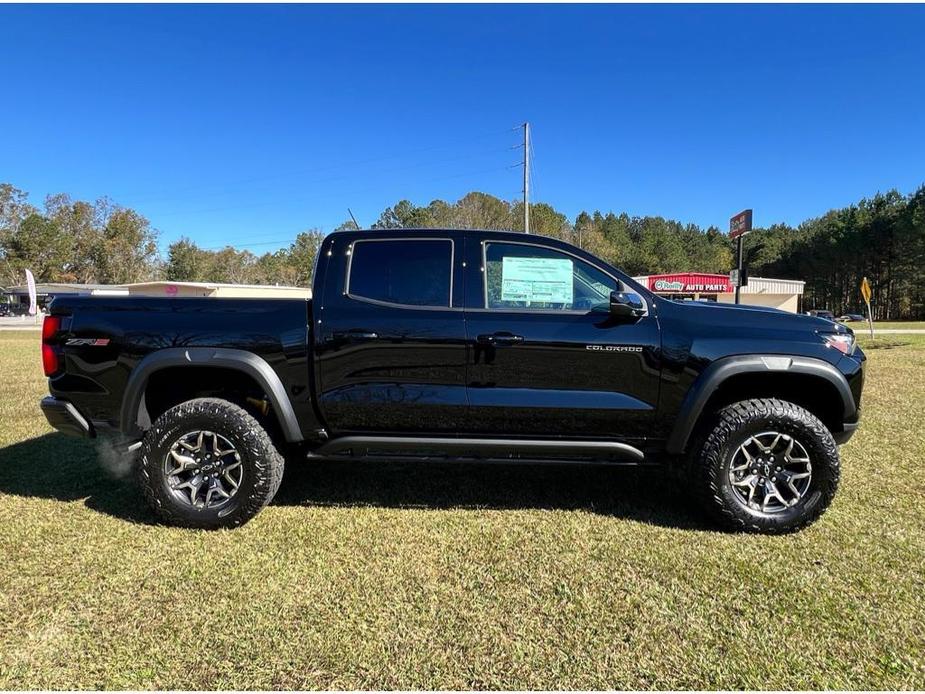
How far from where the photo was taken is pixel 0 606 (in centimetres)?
→ 242

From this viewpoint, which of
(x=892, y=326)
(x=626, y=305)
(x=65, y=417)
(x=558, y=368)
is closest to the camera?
(x=626, y=305)

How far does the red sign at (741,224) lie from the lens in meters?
15.0

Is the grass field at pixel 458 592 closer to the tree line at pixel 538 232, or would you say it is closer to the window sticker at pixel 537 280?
the window sticker at pixel 537 280

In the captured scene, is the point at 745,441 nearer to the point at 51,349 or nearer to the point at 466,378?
the point at 466,378

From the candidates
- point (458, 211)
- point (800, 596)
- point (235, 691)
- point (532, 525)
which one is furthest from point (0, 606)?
point (458, 211)

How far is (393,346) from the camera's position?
123 inches

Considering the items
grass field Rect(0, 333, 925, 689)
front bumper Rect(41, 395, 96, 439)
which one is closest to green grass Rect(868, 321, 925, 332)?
grass field Rect(0, 333, 925, 689)

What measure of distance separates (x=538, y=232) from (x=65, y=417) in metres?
38.8

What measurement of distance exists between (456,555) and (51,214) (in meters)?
68.2

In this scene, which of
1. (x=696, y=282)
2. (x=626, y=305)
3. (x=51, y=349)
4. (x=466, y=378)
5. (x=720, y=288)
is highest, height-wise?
(x=696, y=282)

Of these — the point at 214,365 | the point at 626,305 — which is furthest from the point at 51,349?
the point at 626,305

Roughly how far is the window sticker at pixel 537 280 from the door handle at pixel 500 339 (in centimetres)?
27

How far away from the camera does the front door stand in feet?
10.2

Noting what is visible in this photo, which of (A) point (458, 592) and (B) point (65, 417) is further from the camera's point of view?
(B) point (65, 417)
